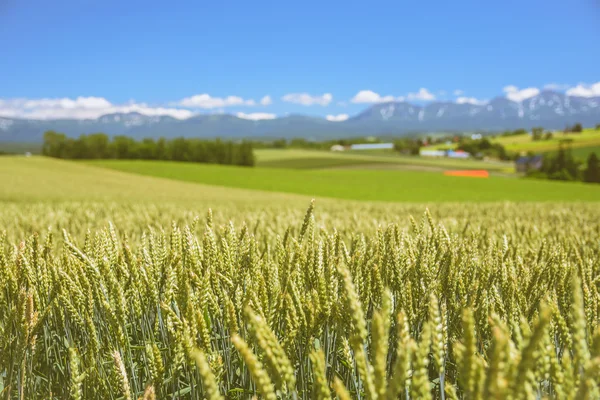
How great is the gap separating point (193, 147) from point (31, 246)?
103398mm

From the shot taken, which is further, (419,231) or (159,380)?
(419,231)

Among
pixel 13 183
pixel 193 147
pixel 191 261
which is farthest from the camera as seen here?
pixel 193 147

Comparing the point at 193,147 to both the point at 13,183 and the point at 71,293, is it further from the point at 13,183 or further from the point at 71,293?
the point at 71,293

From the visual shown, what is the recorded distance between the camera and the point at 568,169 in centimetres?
8756

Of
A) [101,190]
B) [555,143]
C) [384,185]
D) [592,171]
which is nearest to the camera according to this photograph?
[101,190]

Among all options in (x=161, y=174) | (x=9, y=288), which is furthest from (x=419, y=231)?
(x=161, y=174)

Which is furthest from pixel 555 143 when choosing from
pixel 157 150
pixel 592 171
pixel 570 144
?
pixel 157 150

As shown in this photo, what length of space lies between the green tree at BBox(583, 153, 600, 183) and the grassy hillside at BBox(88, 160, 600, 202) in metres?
31.4

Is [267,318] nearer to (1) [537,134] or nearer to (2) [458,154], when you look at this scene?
(2) [458,154]

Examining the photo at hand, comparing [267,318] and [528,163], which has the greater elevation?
[267,318]

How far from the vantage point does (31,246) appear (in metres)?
2.75

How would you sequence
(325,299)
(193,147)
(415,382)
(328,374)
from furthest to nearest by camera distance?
(193,147)
(328,374)
(325,299)
(415,382)

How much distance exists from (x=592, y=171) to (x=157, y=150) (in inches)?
3437

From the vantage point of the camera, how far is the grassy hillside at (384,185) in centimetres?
4272
